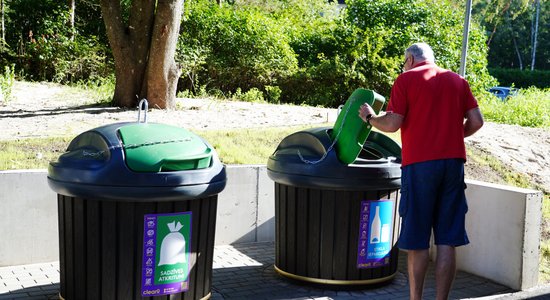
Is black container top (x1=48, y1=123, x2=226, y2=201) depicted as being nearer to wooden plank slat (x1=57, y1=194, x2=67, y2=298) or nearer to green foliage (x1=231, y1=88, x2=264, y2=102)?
wooden plank slat (x1=57, y1=194, x2=67, y2=298)

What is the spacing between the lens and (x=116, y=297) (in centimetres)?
401

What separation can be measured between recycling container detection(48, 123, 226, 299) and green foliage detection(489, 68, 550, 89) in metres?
40.0

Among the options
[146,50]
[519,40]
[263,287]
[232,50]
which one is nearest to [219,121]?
[146,50]

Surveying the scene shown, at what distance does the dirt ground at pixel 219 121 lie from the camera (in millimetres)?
8102

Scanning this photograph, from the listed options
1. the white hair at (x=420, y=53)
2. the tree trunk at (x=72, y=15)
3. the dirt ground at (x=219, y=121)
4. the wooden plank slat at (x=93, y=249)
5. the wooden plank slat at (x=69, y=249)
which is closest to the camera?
the wooden plank slat at (x=93, y=249)

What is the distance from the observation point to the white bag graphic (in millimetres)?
4008

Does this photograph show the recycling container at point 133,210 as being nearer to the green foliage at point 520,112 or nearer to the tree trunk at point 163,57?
the tree trunk at point 163,57

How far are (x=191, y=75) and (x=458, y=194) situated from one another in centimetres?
993

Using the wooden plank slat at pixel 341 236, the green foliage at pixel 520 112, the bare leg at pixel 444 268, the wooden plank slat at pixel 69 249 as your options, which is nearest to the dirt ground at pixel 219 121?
the green foliage at pixel 520 112

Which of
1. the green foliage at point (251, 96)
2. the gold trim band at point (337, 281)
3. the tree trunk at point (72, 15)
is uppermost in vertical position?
the tree trunk at point (72, 15)

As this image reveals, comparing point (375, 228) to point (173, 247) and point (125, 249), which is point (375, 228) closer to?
point (173, 247)

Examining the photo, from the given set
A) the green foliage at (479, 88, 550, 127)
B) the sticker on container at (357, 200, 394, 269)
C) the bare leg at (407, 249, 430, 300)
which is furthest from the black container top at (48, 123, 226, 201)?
the green foliage at (479, 88, 550, 127)

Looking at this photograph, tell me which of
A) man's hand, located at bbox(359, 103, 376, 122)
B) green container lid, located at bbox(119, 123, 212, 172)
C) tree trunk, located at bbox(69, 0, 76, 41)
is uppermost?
tree trunk, located at bbox(69, 0, 76, 41)

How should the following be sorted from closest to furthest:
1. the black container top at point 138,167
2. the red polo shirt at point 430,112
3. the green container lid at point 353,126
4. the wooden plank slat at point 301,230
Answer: the black container top at point 138,167 < the red polo shirt at point 430,112 < the green container lid at point 353,126 < the wooden plank slat at point 301,230
